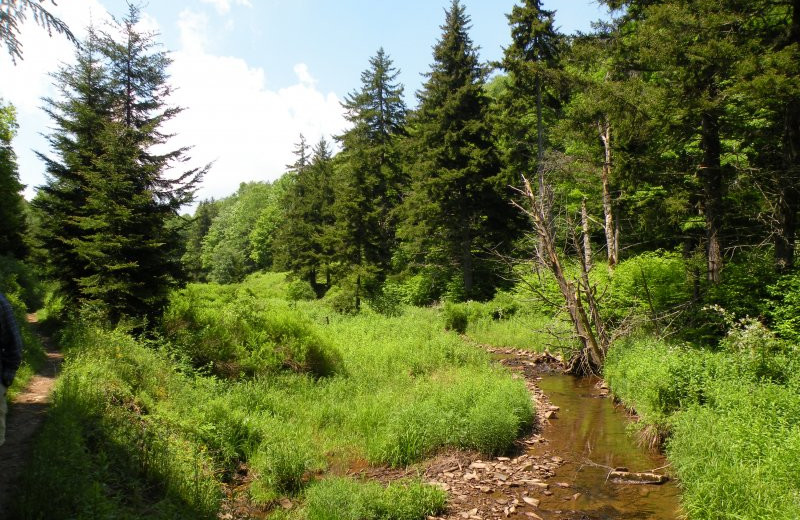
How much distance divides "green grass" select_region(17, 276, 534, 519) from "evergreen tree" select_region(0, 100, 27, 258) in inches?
842

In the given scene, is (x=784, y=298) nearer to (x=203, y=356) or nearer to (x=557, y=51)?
(x=203, y=356)

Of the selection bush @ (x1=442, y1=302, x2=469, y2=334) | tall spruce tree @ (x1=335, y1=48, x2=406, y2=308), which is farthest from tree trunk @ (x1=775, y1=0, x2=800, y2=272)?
tall spruce tree @ (x1=335, y1=48, x2=406, y2=308)

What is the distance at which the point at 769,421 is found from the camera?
20.7ft

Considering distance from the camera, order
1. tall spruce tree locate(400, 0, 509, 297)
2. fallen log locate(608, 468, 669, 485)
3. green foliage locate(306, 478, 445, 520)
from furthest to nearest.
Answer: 1. tall spruce tree locate(400, 0, 509, 297)
2. fallen log locate(608, 468, 669, 485)
3. green foliage locate(306, 478, 445, 520)

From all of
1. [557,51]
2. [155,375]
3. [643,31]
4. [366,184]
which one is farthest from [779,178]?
[366,184]

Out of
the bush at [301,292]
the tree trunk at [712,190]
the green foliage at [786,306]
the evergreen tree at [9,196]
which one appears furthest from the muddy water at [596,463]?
the evergreen tree at [9,196]

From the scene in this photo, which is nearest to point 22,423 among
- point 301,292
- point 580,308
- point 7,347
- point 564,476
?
point 7,347

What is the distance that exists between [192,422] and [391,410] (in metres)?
3.88

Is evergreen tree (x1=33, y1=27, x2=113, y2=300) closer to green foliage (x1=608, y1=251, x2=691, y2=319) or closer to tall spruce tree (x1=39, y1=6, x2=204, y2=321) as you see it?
tall spruce tree (x1=39, y1=6, x2=204, y2=321)

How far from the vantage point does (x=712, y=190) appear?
1264 centimetres

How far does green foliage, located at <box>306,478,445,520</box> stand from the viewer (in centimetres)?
→ 600

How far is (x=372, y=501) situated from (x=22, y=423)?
506cm

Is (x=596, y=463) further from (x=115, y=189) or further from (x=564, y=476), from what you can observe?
(x=115, y=189)

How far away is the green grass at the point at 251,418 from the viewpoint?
5.44 m
